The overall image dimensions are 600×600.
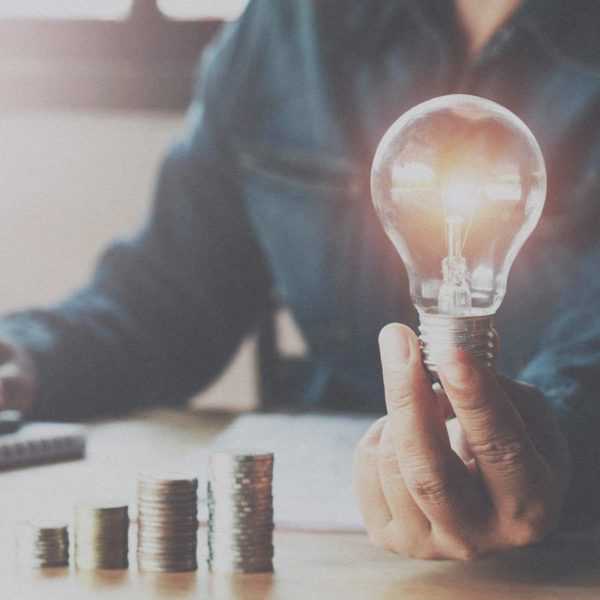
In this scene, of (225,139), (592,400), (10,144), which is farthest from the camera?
(10,144)

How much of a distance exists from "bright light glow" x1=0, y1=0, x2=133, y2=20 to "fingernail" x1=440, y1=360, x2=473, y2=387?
1.81 metres

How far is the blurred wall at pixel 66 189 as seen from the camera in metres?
2.35

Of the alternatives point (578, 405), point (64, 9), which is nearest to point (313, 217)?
point (578, 405)

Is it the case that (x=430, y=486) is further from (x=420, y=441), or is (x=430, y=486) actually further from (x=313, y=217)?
(x=313, y=217)

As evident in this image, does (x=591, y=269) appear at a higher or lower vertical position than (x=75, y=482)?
higher

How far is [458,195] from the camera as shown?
0.77m

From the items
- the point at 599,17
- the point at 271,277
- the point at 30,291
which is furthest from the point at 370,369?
the point at 30,291

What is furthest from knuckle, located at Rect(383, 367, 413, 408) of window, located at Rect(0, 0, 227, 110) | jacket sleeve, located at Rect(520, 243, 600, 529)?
window, located at Rect(0, 0, 227, 110)

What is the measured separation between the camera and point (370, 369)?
1535 mm

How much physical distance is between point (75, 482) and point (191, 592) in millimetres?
323

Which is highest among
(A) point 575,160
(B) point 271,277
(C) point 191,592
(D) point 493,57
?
(D) point 493,57

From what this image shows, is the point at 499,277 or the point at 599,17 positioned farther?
the point at 599,17

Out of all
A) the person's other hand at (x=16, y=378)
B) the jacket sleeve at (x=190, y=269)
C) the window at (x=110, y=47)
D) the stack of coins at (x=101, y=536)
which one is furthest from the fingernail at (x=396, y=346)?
the window at (x=110, y=47)

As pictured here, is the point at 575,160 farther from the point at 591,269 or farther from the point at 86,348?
the point at 86,348
